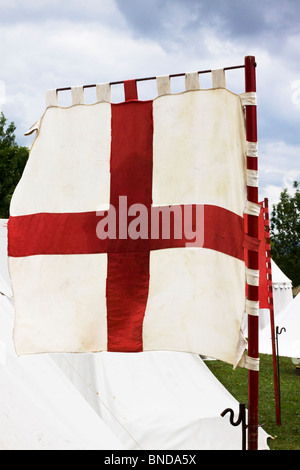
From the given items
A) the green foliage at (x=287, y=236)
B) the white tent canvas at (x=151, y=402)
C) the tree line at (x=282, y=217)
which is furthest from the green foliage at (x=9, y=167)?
the white tent canvas at (x=151, y=402)

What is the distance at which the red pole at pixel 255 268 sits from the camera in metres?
2.51

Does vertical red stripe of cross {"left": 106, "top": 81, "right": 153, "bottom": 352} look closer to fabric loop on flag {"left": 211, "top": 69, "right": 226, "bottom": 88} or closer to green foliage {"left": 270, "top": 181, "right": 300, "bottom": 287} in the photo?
fabric loop on flag {"left": 211, "top": 69, "right": 226, "bottom": 88}

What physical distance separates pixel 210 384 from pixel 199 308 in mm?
3948

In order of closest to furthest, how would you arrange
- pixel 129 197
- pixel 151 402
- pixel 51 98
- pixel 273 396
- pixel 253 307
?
pixel 253 307 → pixel 129 197 → pixel 51 98 → pixel 151 402 → pixel 273 396

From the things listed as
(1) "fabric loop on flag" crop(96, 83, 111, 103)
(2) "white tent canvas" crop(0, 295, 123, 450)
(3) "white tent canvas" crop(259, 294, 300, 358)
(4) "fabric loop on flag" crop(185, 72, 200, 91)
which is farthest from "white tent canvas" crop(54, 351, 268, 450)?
(3) "white tent canvas" crop(259, 294, 300, 358)

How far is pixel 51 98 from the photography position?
2812 mm

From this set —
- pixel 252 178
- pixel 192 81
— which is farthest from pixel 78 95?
pixel 252 178

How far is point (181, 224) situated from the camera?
2570 millimetres

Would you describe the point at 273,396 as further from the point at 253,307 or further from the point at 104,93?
the point at 104,93

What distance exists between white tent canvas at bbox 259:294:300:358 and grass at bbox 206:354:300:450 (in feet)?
0.88

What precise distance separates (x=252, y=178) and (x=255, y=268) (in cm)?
42

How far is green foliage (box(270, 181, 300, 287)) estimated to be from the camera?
3275cm
